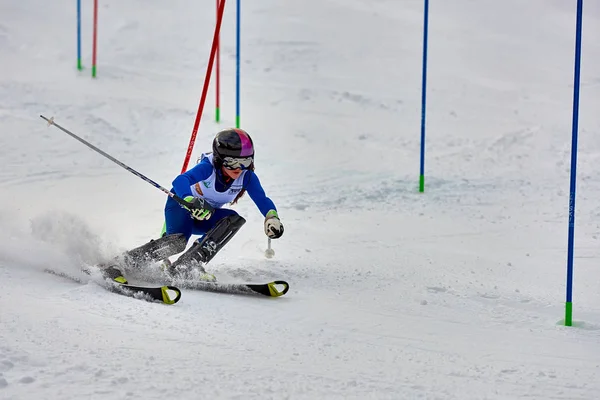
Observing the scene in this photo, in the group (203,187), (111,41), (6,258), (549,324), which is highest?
(111,41)

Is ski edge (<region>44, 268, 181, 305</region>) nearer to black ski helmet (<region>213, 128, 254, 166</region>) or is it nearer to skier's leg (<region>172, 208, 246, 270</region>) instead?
skier's leg (<region>172, 208, 246, 270</region>)

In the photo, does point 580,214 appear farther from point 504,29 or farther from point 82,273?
point 504,29

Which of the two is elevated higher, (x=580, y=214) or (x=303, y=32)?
(x=303, y=32)

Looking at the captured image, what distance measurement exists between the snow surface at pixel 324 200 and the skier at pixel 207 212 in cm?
32

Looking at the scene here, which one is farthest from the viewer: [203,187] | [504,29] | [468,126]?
[504,29]

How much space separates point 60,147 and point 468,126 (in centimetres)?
519

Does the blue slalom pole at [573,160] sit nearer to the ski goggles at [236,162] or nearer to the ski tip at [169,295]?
the ski goggles at [236,162]

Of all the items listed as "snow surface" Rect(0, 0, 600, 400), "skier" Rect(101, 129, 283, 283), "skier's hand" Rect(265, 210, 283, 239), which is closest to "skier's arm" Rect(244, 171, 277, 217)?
"skier" Rect(101, 129, 283, 283)

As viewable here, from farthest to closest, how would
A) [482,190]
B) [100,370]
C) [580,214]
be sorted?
[482,190], [580,214], [100,370]

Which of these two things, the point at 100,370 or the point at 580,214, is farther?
the point at 580,214

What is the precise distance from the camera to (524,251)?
6.84 meters

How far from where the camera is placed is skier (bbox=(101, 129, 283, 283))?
502 cm

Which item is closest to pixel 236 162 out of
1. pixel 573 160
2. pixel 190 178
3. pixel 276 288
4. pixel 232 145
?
pixel 232 145

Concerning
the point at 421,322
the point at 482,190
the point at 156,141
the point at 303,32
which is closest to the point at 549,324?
the point at 421,322
